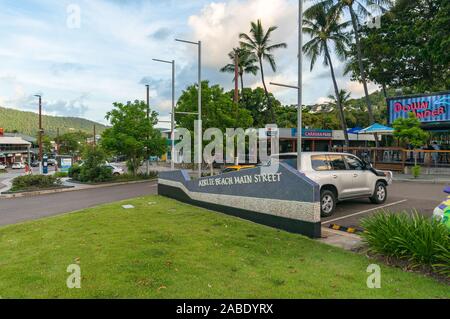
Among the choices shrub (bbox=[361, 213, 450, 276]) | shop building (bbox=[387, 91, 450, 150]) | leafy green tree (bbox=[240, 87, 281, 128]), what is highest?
leafy green tree (bbox=[240, 87, 281, 128])

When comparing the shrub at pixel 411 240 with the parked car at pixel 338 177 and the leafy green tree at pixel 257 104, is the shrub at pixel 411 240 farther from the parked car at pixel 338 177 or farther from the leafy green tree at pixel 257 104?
the leafy green tree at pixel 257 104

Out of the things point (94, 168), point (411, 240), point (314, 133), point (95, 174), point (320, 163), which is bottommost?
point (95, 174)

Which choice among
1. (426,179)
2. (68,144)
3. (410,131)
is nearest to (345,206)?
(426,179)

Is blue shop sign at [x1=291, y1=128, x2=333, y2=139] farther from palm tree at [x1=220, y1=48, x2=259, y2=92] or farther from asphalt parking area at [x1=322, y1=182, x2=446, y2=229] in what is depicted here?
asphalt parking area at [x1=322, y1=182, x2=446, y2=229]

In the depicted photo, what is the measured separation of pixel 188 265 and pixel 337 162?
629 cm

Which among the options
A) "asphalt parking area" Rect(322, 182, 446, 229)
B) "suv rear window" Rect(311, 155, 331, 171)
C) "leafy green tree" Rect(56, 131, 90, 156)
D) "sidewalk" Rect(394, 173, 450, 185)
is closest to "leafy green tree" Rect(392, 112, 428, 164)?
"sidewalk" Rect(394, 173, 450, 185)

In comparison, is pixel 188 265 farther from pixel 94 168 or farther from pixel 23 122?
pixel 23 122

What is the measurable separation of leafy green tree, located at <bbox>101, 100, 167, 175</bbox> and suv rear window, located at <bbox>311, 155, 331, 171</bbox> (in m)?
17.8

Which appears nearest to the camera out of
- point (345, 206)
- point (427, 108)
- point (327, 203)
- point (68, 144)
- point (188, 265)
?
point (188, 265)

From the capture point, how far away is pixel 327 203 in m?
9.72

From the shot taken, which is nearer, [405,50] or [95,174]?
[95,174]

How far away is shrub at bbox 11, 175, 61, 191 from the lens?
863 inches

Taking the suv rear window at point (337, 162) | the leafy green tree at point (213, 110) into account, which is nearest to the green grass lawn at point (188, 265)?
the suv rear window at point (337, 162)
